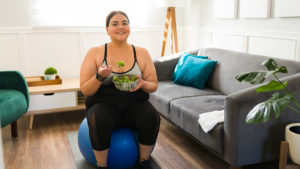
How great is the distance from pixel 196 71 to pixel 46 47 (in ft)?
6.45

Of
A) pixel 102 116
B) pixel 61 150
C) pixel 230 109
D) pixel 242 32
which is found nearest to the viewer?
pixel 230 109

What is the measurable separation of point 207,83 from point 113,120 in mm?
1410

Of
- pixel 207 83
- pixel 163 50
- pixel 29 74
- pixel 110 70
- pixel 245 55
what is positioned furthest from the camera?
pixel 163 50

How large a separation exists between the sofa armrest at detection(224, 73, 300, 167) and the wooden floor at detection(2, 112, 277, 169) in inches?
11.7

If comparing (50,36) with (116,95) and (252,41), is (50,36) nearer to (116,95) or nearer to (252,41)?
(116,95)

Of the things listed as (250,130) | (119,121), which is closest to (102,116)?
(119,121)

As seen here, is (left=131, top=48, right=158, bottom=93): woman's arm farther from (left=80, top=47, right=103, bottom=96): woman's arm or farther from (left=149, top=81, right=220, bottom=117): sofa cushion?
(left=149, top=81, right=220, bottom=117): sofa cushion

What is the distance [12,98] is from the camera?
2797mm

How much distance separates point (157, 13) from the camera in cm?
442

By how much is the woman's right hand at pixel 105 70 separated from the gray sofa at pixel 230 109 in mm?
754

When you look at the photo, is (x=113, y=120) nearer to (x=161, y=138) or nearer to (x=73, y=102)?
(x=161, y=138)

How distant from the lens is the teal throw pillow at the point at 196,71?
3.14m

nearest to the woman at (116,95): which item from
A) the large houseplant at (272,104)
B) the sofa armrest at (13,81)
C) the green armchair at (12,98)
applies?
the large houseplant at (272,104)

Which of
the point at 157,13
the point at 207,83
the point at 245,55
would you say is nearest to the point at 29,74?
the point at 157,13
